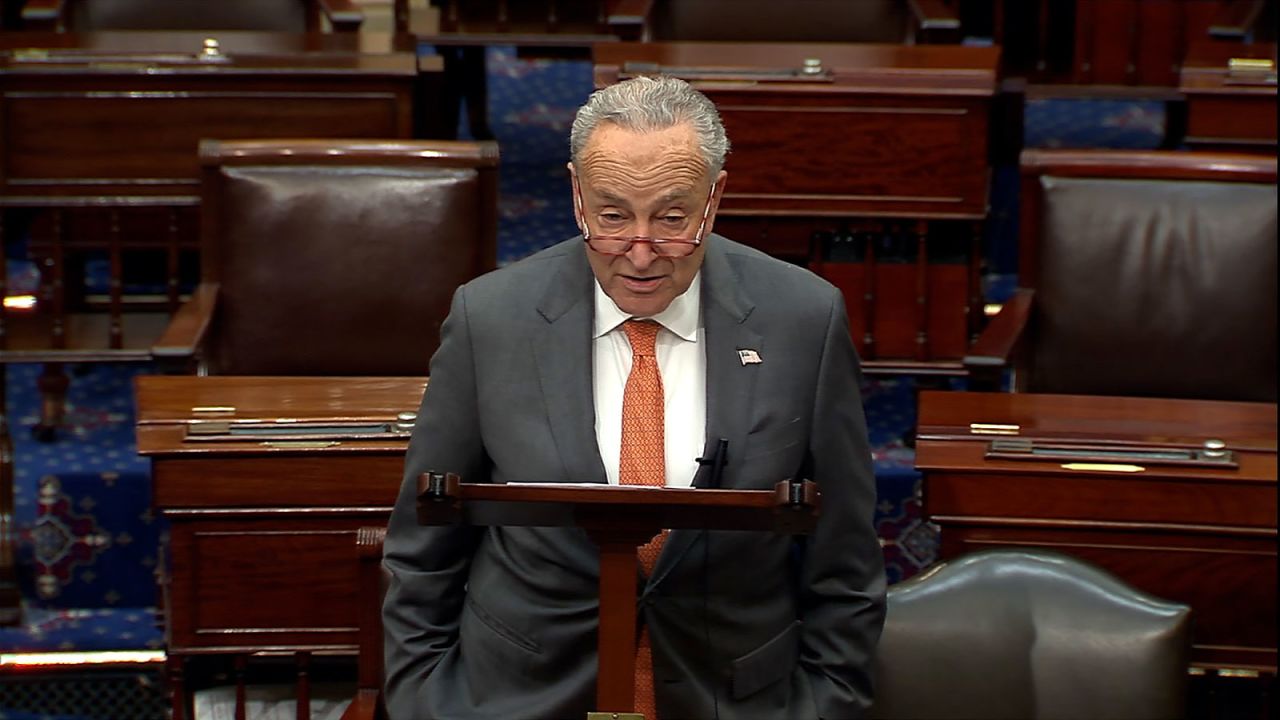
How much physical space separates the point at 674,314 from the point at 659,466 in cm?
13

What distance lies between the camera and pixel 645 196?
1518 mm

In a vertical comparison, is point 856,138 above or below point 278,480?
above

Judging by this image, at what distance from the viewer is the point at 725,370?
1628mm

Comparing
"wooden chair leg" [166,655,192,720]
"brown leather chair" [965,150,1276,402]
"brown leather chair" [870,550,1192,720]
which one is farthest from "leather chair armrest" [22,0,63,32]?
"brown leather chair" [870,550,1192,720]

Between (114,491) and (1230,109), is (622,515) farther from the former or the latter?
(1230,109)

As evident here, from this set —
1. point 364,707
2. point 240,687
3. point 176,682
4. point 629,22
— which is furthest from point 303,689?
point 629,22

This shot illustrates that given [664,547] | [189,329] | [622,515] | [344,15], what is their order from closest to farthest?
[622,515]
[664,547]
[189,329]
[344,15]

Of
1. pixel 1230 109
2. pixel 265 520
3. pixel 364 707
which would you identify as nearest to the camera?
pixel 364 707

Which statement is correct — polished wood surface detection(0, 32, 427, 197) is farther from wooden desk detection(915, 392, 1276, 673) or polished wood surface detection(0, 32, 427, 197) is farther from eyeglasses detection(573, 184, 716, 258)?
eyeglasses detection(573, 184, 716, 258)

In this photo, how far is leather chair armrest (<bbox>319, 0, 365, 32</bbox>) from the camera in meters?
4.08

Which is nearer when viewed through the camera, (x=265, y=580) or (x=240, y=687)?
(x=240, y=687)

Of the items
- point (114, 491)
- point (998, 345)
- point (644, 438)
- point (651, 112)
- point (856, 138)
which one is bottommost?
point (114, 491)

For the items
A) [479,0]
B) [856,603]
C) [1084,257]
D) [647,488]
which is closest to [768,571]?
[856,603]

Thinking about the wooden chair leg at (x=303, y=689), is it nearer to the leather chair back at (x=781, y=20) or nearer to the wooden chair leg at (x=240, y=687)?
the wooden chair leg at (x=240, y=687)
